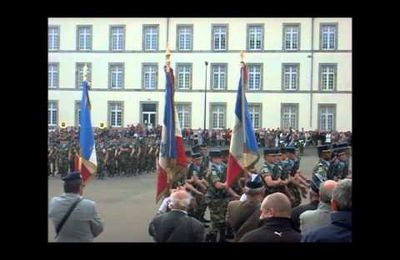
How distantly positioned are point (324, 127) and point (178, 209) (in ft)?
12.3

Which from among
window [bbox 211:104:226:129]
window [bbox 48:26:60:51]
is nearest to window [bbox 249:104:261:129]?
window [bbox 211:104:226:129]

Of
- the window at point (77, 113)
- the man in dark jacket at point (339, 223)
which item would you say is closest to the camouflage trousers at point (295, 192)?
the window at point (77, 113)

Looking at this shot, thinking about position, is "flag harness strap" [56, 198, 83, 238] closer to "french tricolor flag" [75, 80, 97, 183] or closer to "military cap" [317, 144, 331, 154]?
"french tricolor flag" [75, 80, 97, 183]

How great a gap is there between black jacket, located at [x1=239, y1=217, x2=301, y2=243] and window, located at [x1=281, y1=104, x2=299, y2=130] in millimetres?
3622

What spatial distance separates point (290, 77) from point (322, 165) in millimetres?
1269

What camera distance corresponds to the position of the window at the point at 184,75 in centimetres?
477

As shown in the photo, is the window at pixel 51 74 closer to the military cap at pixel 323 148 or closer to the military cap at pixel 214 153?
the military cap at pixel 214 153

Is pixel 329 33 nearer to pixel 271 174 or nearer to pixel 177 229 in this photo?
pixel 177 229

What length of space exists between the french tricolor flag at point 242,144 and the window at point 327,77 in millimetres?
954

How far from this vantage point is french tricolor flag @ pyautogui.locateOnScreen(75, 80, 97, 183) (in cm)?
444

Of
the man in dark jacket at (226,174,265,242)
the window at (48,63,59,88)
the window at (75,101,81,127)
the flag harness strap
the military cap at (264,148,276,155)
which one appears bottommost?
the man in dark jacket at (226,174,265,242)
